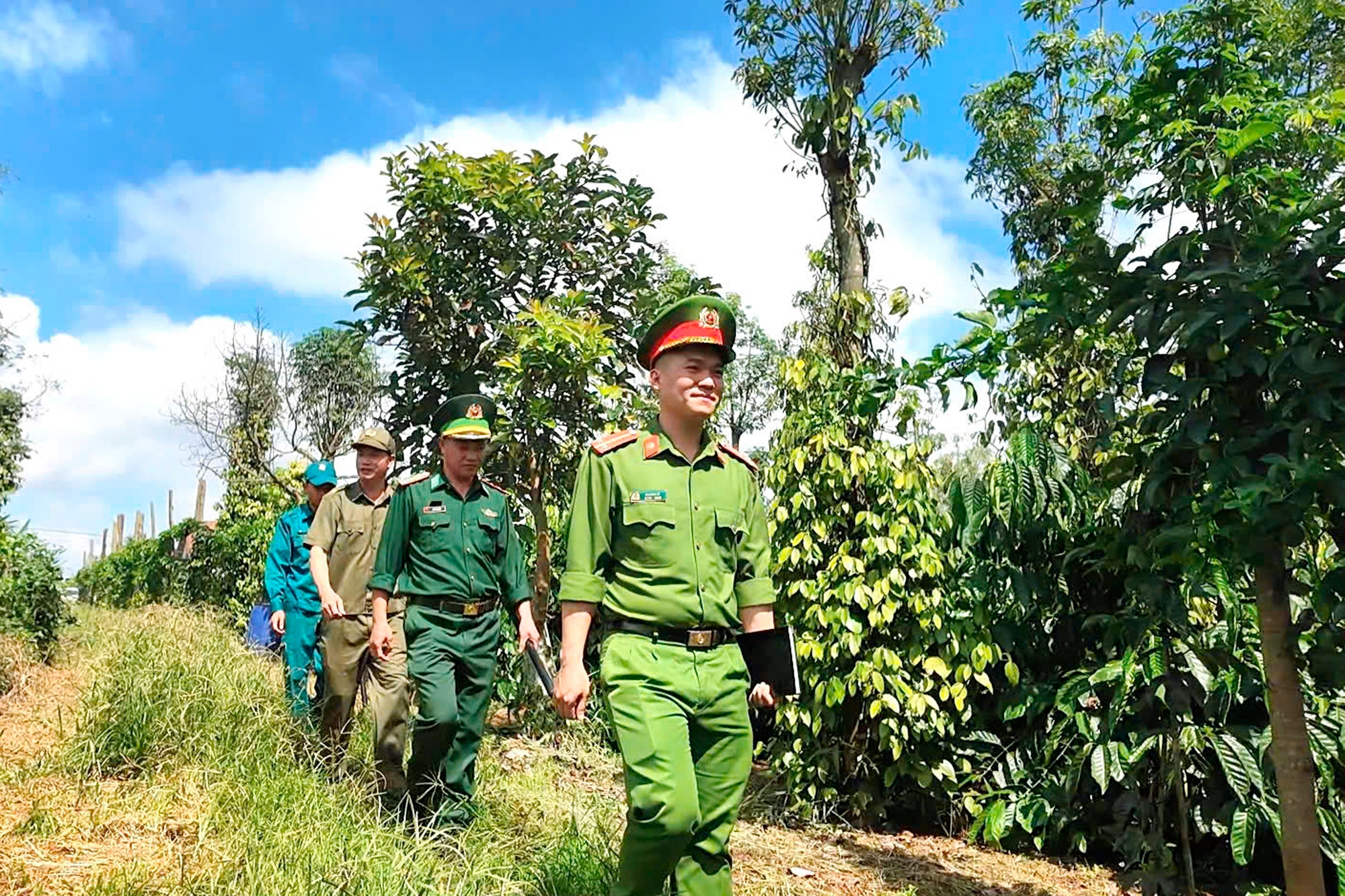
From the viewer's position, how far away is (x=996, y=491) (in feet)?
14.3

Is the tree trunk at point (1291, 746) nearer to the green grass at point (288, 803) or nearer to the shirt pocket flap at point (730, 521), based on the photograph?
the shirt pocket flap at point (730, 521)

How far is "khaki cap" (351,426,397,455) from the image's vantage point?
555 cm

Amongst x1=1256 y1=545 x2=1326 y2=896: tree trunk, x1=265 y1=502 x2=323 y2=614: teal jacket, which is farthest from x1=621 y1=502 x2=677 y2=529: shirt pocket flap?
x1=265 y1=502 x2=323 y2=614: teal jacket

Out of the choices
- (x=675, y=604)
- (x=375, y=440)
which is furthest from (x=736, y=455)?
(x=375, y=440)

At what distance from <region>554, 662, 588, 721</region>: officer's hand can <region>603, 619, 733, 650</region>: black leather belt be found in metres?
0.18

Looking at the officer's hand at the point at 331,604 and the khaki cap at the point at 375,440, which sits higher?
the khaki cap at the point at 375,440

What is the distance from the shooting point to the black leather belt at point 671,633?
3004mm

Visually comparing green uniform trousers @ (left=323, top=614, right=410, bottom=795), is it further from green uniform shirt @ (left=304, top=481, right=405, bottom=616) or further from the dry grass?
the dry grass

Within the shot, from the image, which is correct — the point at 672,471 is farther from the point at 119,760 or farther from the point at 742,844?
the point at 119,760

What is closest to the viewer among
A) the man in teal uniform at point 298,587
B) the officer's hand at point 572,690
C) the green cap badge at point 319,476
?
the officer's hand at point 572,690

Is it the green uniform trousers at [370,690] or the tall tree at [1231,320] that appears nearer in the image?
the tall tree at [1231,320]

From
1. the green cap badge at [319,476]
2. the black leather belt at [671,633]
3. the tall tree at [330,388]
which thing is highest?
the tall tree at [330,388]

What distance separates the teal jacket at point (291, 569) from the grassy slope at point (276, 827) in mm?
543

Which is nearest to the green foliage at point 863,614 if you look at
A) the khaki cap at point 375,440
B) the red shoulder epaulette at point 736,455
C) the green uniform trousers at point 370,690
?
the red shoulder epaulette at point 736,455
